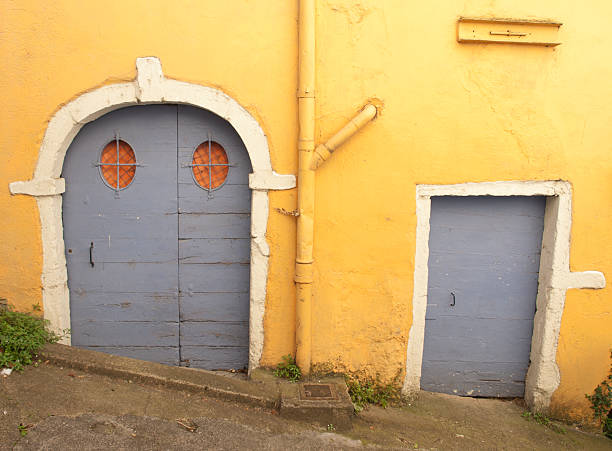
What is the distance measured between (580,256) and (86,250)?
453cm

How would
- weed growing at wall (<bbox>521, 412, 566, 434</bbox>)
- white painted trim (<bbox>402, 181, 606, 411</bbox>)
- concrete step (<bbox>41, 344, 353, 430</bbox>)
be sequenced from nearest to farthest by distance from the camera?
concrete step (<bbox>41, 344, 353, 430</bbox>) → white painted trim (<bbox>402, 181, 606, 411</bbox>) → weed growing at wall (<bbox>521, 412, 566, 434</bbox>)

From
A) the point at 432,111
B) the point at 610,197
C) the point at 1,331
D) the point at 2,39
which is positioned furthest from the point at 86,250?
the point at 610,197

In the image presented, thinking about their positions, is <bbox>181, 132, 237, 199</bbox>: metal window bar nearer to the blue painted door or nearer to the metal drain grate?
the metal drain grate

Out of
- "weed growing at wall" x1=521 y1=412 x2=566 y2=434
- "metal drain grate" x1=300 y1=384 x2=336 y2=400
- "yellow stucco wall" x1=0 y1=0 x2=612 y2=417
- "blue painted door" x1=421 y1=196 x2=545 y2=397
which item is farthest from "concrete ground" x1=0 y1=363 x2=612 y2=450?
"yellow stucco wall" x1=0 y1=0 x2=612 y2=417

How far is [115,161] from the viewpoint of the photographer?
4281 millimetres

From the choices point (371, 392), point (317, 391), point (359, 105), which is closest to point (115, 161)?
point (359, 105)

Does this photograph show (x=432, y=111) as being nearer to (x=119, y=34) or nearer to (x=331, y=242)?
(x=331, y=242)

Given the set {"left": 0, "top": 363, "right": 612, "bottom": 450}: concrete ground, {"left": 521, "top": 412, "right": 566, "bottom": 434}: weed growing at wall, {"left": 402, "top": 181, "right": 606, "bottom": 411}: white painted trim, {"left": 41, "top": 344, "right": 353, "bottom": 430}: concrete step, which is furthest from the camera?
{"left": 521, "top": 412, "right": 566, "bottom": 434}: weed growing at wall

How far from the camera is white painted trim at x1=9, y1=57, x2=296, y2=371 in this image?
398 centimetres

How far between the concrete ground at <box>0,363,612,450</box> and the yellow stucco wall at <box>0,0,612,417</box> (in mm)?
591

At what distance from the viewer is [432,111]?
161 inches

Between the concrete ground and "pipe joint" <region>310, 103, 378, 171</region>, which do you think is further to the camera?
"pipe joint" <region>310, 103, 378, 171</region>

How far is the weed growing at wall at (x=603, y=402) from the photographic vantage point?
14.4 feet

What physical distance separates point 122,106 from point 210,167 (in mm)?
907
